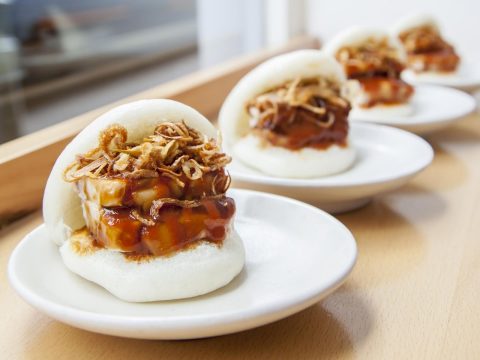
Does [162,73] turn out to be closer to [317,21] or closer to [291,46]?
[291,46]

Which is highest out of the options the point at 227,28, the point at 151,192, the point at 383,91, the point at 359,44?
the point at 151,192

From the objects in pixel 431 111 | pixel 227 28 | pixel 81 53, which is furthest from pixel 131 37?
pixel 431 111

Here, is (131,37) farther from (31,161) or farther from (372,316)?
(372,316)

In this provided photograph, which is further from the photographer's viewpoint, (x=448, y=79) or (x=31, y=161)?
(x=448, y=79)

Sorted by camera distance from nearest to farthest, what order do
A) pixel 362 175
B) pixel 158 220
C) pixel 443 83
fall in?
pixel 158 220 < pixel 362 175 < pixel 443 83

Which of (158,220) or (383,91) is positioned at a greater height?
(158,220)

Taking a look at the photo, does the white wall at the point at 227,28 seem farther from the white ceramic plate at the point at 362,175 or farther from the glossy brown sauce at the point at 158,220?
the glossy brown sauce at the point at 158,220

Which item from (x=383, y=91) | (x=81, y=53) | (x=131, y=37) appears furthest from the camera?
(x=131, y=37)

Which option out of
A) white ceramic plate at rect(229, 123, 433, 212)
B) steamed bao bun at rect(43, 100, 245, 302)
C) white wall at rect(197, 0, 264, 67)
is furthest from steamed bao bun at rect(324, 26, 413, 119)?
white wall at rect(197, 0, 264, 67)
